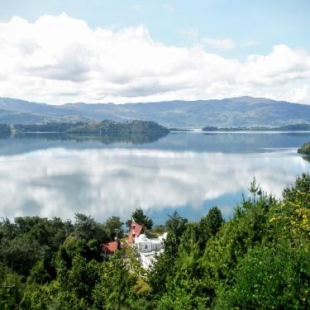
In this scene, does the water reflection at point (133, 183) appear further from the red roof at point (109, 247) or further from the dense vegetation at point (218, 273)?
the dense vegetation at point (218, 273)

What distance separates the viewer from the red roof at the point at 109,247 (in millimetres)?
31033

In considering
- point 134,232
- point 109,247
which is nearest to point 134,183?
point 134,232

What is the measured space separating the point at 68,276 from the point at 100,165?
80007mm

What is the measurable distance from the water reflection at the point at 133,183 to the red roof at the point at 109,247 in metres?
17.4

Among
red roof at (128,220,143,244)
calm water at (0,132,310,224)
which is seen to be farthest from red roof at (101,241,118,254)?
calm water at (0,132,310,224)

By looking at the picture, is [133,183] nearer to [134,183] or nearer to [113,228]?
[134,183]

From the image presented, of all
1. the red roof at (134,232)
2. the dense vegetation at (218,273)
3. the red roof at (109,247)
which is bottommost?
the red roof at (134,232)

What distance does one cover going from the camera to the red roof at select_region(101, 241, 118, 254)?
102ft

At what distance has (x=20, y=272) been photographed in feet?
85.4

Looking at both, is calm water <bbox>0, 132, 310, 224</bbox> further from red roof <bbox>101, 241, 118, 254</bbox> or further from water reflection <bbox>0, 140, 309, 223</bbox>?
red roof <bbox>101, 241, 118, 254</bbox>

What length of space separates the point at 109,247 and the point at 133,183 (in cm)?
4019

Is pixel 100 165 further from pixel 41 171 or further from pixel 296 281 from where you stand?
pixel 296 281

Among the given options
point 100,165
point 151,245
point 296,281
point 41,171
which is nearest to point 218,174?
point 100,165

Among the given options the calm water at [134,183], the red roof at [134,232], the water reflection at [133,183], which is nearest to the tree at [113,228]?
the red roof at [134,232]
